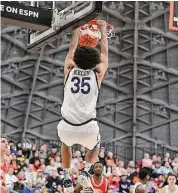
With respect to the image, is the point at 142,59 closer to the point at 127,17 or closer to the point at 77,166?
the point at 127,17

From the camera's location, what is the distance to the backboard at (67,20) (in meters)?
6.76

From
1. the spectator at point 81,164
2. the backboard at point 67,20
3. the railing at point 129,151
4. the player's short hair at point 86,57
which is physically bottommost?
the player's short hair at point 86,57

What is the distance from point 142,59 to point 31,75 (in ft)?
15.4

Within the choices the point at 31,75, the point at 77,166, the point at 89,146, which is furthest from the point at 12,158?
the point at 89,146

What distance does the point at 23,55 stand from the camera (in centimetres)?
2016

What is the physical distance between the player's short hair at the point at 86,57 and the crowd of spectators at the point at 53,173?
5778 mm

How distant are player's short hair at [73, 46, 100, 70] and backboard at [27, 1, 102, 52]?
70cm

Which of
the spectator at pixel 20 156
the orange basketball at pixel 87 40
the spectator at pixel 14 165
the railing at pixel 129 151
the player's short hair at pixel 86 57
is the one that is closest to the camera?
the player's short hair at pixel 86 57

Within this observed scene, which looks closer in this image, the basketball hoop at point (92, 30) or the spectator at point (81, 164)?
the basketball hoop at point (92, 30)

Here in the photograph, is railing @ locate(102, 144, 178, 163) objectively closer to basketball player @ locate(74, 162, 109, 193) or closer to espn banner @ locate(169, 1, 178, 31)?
espn banner @ locate(169, 1, 178, 31)

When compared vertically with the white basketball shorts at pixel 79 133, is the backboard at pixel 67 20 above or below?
above

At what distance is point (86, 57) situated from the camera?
6254 mm

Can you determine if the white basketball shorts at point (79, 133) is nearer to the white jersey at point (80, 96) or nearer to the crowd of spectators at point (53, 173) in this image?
the white jersey at point (80, 96)

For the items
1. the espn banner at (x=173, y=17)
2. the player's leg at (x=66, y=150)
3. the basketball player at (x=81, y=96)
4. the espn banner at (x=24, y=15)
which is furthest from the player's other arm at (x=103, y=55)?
the espn banner at (x=173, y=17)
